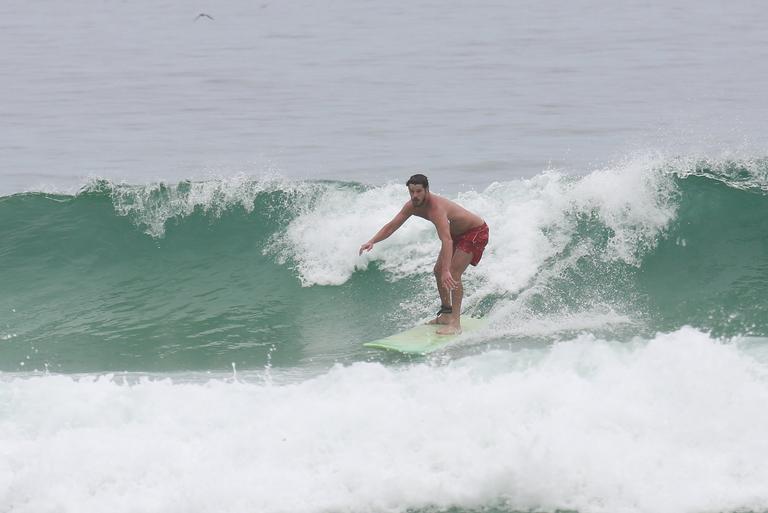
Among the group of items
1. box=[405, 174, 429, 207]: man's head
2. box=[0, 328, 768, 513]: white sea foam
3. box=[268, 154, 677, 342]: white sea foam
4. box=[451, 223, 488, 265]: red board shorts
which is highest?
box=[405, 174, 429, 207]: man's head

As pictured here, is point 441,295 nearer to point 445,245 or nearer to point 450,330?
point 450,330

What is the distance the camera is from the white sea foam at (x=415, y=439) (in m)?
7.50

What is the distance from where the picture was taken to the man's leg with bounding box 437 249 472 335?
10586mm

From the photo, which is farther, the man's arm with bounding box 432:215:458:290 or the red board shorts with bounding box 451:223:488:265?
the red board shorts with bounding box 451:223:488:265

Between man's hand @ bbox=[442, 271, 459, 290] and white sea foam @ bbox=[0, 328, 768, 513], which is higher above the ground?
man's hand @ bbox=[442, 271, 459, 290]

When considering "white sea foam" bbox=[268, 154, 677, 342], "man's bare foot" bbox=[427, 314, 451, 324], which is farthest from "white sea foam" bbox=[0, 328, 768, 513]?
"white sea foam" bbox=[268, 154, 677, 342]

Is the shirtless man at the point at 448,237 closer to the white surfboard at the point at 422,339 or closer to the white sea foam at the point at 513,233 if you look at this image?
the white surfboard at the point at 422,339

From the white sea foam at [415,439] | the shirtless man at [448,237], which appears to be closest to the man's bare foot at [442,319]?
the shirtless man at [448,237]

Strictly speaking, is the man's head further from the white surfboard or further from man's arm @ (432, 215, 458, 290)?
the white surfboard

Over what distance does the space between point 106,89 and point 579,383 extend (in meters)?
26.6

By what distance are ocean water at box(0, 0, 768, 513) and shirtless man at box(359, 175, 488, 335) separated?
494 mm

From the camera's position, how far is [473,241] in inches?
422

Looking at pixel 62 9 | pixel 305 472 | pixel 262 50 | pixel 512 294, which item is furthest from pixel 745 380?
pixel 62 9

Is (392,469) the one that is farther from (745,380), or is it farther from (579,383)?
(745,380)
